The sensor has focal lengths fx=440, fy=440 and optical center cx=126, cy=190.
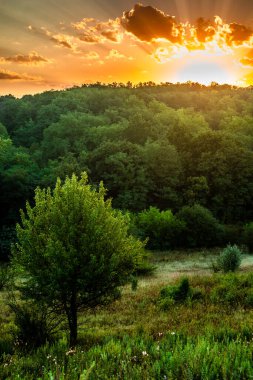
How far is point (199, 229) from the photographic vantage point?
47312 millimetres

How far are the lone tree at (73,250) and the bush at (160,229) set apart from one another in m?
33.4

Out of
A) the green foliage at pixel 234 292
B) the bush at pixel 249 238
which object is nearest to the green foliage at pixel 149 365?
the green foliage at pixel 234 292

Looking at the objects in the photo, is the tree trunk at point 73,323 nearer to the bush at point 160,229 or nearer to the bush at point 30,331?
the bush at point 30,331

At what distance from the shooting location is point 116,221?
42.8 ft

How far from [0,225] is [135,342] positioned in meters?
43.8

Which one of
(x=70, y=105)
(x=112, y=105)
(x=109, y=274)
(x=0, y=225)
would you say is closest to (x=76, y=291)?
(x=109, y=274)

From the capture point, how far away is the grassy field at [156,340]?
763cm

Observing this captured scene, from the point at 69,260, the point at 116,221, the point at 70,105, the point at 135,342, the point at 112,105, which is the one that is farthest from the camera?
the point at 112,105

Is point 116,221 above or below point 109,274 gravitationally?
above

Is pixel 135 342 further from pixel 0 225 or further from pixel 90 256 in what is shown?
pixel 0 225

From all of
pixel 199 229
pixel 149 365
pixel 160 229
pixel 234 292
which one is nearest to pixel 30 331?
pixel 149 365

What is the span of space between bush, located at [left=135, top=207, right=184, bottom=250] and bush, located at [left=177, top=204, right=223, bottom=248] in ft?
3.06

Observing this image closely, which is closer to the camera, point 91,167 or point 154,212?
point 154,212

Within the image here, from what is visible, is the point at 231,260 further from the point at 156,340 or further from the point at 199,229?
the point at 199,229
